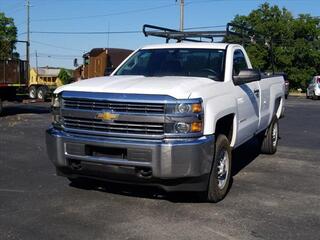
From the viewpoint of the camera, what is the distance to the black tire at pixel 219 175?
6.13 metres

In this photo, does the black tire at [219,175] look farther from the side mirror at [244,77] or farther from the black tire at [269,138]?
the black tire at [269,138]

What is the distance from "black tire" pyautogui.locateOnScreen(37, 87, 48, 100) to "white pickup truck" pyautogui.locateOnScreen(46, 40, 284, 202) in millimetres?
24572

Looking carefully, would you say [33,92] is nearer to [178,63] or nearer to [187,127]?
[178,63]

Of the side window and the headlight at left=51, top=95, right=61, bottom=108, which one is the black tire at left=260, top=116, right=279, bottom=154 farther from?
the headlight at left=51, top=95, right=61, bottom=108

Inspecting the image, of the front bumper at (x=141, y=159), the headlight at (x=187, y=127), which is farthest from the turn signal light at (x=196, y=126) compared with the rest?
the front bumper at (x=141, y=159)

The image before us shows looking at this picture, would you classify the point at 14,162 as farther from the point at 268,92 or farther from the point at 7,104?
the point at 7,104

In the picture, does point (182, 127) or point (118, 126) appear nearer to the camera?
point (182, 127)

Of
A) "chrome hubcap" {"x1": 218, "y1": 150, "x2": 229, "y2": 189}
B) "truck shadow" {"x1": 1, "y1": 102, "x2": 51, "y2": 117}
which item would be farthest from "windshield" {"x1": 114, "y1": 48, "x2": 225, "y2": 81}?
"truck shadow" {"x1": 1, "y1": 102, "x2": 51, "y2": 117}

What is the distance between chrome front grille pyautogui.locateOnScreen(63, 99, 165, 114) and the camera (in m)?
5.67

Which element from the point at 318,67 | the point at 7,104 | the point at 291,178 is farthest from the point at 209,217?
the point at 318,67

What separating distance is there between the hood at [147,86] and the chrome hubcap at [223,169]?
2.98 ft

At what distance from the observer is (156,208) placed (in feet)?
19.7

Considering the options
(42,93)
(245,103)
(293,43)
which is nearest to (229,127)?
(245,103)

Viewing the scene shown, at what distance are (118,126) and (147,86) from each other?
0.56m
